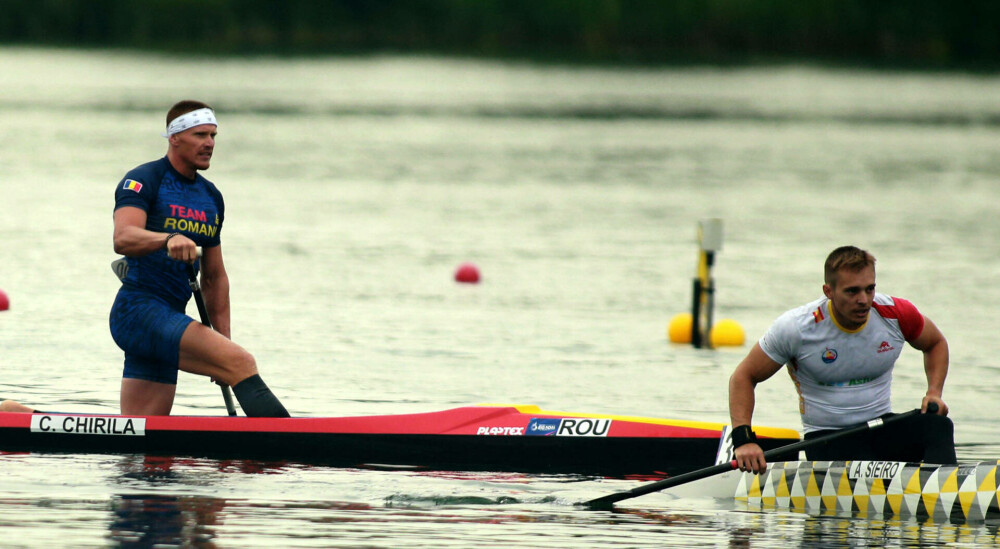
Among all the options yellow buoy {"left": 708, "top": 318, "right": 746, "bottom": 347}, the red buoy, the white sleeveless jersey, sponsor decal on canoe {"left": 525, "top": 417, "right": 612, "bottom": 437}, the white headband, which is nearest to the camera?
the white sleeveless jersey

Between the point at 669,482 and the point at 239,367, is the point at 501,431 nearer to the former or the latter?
the point at 669,482

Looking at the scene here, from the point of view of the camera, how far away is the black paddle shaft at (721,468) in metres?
8.06

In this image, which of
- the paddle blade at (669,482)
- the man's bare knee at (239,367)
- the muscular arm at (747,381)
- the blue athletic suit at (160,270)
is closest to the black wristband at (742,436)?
the muscular arm at (747,381)

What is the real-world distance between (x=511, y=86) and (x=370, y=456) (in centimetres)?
6237

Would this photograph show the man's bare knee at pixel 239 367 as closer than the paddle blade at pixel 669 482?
No

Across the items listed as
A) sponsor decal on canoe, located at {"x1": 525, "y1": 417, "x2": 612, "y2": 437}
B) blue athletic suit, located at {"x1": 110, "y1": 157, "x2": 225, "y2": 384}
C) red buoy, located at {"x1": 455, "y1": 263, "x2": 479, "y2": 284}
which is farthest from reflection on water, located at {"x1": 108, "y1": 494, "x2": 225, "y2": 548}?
red buoy, located at {"x1": 455, "y1": 263, "x2": 479, "y2": 284}

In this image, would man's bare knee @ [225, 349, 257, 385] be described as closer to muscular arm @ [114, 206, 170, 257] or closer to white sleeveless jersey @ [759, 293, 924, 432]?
muscular arm @ [114, 206, 170, 257]

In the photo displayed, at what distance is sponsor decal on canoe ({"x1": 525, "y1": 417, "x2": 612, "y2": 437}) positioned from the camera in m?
9.26

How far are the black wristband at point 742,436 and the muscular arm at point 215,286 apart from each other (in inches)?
117

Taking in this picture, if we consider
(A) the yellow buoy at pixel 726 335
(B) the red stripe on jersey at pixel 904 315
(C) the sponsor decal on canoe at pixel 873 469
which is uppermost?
(B) the red stripe on jersey at pixel 904 315

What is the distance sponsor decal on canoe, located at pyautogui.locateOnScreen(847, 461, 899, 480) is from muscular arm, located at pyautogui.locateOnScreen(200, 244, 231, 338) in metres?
3.44

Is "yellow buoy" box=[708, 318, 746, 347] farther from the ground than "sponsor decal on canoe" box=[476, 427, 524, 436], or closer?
farther from the ground

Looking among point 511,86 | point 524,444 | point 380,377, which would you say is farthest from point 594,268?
point 511,86

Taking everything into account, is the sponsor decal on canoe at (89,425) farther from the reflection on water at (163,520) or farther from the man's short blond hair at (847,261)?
the man's short blond hair at (847,261)
